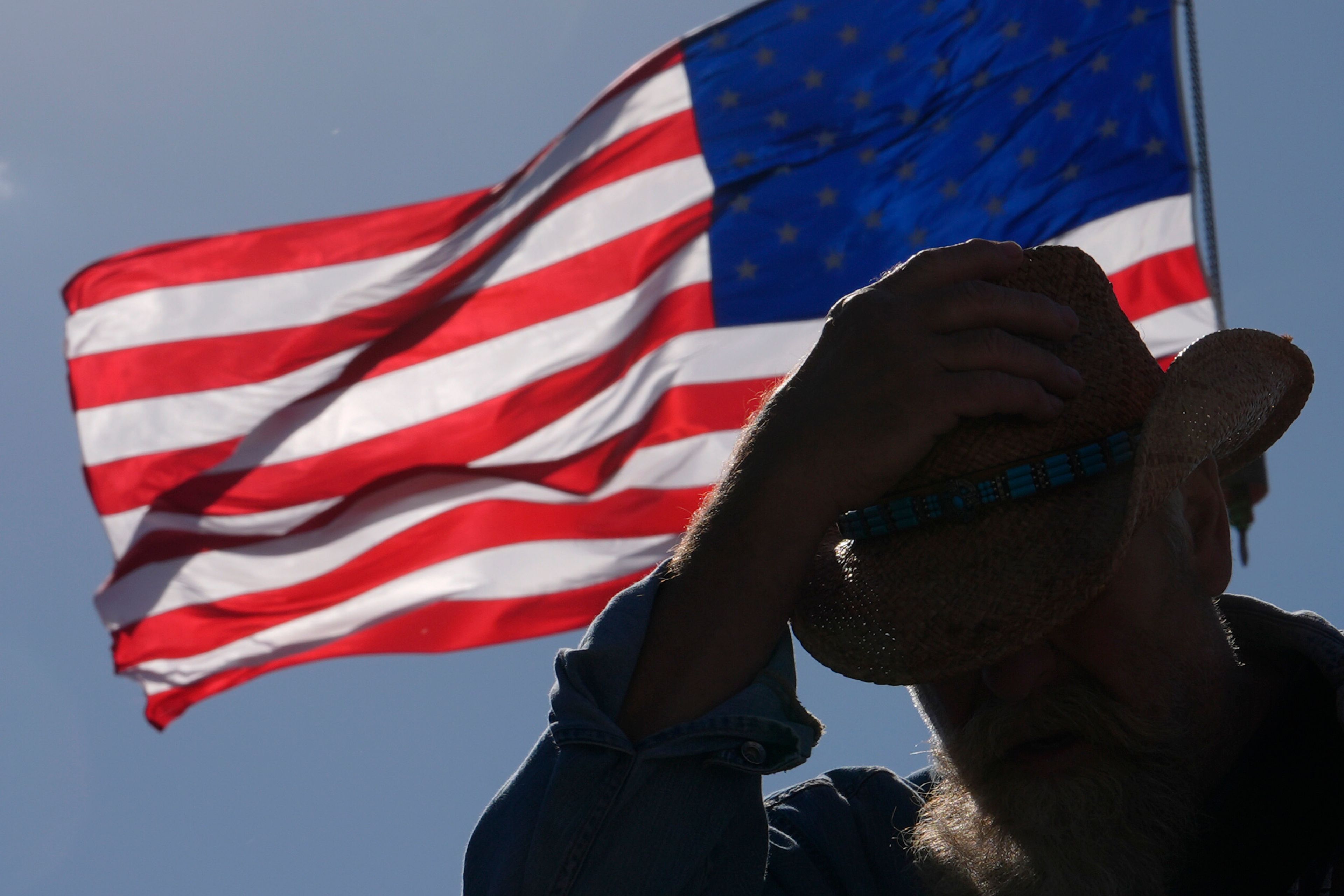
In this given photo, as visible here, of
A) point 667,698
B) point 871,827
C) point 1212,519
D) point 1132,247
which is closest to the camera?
point 667,698

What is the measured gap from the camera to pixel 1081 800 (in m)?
1.80

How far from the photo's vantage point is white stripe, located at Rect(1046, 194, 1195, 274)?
5812 millimetres

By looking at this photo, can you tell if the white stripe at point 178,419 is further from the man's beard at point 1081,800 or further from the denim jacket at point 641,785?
the man's beard at point 1081,800

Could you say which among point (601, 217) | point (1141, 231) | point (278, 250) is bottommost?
point (1141, 231)

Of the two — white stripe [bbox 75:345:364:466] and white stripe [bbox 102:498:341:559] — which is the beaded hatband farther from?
white stripe [bbox 75:345:364:466]

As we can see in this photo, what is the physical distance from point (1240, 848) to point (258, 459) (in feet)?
18.1

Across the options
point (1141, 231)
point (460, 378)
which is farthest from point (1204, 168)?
point (460, 378)

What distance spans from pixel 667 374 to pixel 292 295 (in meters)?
2.21

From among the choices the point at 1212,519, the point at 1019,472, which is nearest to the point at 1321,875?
the point at 1212,519

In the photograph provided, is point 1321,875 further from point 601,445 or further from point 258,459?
point 258,459

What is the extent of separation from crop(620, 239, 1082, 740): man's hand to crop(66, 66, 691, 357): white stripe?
15.6 ft

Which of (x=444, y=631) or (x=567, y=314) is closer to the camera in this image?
(x=567, y=314)

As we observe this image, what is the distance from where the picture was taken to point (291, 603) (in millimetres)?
6367

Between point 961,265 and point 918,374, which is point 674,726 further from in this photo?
point 961,265
